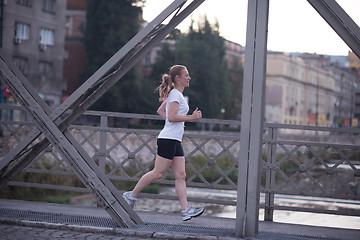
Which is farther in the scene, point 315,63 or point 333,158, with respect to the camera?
point 315,63

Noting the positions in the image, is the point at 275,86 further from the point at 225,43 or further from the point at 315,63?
the point at 225,43

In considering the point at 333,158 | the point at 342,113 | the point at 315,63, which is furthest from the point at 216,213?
the point at 315,63

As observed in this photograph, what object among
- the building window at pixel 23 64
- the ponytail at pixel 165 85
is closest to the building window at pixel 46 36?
the building window at pixel 23 64

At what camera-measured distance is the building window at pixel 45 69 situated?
51.3 meters

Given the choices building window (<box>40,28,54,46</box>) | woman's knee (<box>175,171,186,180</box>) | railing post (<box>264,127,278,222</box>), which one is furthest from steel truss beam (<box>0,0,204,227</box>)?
building window (<box>40,28,54,46</box>)

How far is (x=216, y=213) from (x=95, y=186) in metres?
8.63

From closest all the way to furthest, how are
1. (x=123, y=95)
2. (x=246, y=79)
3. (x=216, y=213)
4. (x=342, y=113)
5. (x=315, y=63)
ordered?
1. (x=246, y=79)
2. (x=216, y=213)
3. (x=342, y=113)
4. (x=123, y=95)
5. (x=315, y=63)

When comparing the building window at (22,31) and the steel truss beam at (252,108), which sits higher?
the building window at (22,31)

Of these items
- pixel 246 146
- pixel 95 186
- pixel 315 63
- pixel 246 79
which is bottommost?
pixel 95 186

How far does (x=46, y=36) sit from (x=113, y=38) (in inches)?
228

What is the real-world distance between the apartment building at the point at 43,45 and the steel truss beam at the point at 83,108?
4350cm

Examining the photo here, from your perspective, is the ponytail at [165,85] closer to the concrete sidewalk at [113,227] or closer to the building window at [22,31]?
the concrete sidewalk at [113,227]

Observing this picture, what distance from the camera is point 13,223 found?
6.43 metres

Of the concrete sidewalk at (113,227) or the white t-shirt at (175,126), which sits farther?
the white t-shirt at (175,126)
